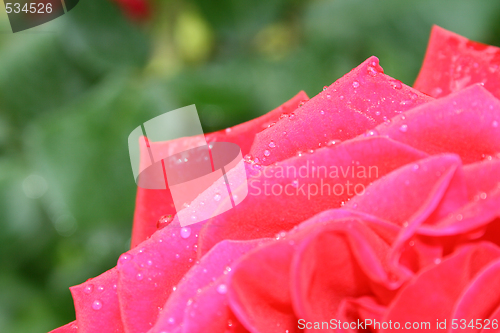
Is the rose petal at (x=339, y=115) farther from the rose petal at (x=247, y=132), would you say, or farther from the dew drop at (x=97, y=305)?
the dew drop at (x=97, y=305)

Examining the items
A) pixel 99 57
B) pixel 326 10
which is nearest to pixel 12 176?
pixel 99 57

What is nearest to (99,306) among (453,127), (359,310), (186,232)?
(186,232)

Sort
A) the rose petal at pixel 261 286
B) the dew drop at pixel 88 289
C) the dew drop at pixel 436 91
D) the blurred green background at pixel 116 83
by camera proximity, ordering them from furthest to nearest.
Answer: the blurred green background at pixel 116 83 < the dew drop at pixel 436 91 < the dew drop at pixel 88 289 < the rose petal at pixel 261 286

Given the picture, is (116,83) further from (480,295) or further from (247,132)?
(480,295)

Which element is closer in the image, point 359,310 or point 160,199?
point 359,310

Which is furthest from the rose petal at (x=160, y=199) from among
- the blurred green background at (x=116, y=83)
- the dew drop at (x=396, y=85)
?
the blurred green background at (x=116, y=83)

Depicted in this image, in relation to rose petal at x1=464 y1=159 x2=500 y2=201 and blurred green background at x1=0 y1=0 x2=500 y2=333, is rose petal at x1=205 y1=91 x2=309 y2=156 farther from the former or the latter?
blurred green background at x1=0 y1=0 x2=500 y2=333

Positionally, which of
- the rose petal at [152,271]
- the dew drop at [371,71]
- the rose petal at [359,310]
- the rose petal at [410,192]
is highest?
the dew drop at [371,71]

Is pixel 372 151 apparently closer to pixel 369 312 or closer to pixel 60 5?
pixel 369 312
